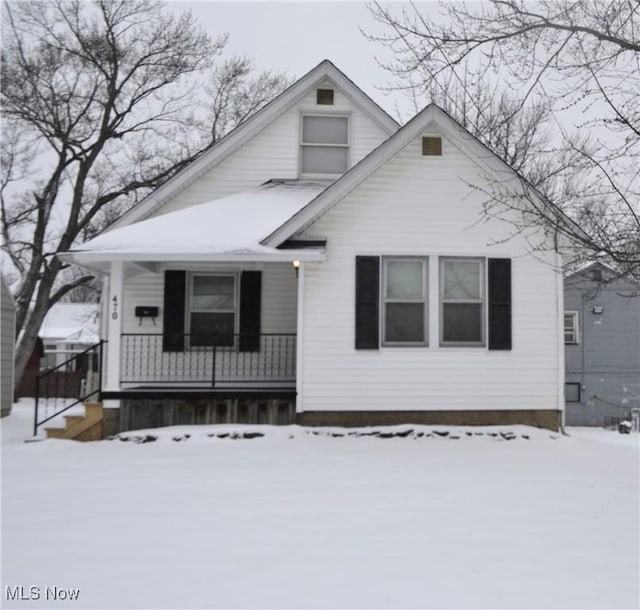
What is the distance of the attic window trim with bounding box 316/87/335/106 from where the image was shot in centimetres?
1239

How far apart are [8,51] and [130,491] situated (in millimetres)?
18607

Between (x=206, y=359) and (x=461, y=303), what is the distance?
4.46 metres

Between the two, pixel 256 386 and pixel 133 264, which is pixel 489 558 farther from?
pixel 133 264

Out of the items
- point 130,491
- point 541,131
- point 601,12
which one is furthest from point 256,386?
point 541,131

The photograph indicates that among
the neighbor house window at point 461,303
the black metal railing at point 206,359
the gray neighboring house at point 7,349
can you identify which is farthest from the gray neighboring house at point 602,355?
the gray neighboring house at point 7,349

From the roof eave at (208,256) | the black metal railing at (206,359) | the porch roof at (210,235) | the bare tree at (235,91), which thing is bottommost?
the black metal railing at (206,359)

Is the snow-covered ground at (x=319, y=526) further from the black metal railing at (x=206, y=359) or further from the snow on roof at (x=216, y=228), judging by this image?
the snow on roof at (x=216, y=228)

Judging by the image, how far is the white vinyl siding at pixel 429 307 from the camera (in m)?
9.81

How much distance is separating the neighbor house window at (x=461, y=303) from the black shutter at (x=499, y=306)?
0.14m

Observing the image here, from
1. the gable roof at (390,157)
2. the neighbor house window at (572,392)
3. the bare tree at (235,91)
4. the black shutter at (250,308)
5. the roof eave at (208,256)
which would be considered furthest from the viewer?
the neighbor house window at (572,392)

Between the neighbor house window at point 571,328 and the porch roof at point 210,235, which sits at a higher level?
the porch roof at point 210,235

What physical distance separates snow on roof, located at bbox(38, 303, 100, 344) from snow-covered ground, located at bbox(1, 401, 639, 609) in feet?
108

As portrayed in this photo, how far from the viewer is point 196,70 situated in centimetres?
2231

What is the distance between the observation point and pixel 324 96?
1241cm
